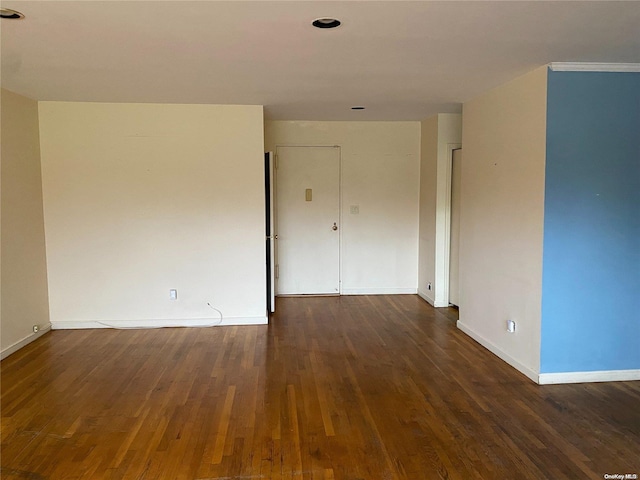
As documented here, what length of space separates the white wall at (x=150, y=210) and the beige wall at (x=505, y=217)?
7.08ft

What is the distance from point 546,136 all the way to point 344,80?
1593 millimetres

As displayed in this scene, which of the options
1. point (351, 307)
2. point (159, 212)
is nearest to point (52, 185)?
point (159, 212)

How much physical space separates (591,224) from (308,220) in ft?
12.0

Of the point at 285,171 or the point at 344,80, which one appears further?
the point at 285,171

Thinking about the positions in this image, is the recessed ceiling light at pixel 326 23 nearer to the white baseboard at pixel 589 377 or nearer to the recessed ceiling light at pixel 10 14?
the recessed ceiling light at pixel 10 14

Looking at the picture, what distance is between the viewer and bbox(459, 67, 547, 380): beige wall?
348cm

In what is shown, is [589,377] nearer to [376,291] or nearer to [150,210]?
[376,291]

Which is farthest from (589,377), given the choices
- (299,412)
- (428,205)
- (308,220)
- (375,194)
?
(308,220)

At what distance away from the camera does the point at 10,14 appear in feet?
7.70

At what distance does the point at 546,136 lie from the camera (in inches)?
131

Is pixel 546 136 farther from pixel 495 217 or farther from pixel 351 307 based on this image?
pixel 351 307

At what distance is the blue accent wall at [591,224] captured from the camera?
3354 mm

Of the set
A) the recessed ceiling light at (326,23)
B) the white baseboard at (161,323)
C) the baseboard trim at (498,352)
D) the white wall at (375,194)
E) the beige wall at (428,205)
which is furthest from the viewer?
the white wall at (375,194)

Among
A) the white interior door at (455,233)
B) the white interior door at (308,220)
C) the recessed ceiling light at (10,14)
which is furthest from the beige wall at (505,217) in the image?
the recessed ceiling light at (10,14)
